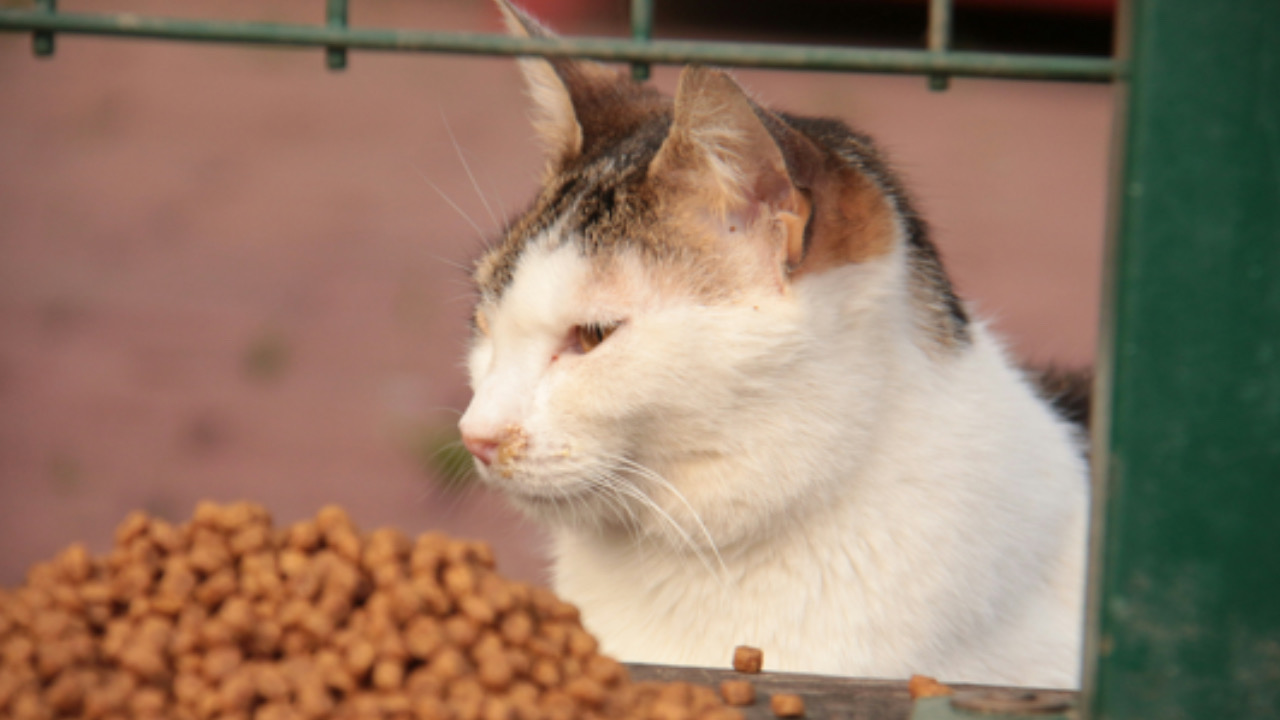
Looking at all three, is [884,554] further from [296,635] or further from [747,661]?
[296,635]

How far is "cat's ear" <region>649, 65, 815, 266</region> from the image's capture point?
1.37 meters

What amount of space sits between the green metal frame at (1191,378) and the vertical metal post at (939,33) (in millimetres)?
129

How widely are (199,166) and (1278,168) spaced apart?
4.56 metres

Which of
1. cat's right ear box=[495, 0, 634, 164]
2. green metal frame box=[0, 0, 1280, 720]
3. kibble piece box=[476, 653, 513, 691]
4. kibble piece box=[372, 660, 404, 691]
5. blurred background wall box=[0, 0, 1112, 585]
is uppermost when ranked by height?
blurred background wall box=[0, 0, 1112, 585]

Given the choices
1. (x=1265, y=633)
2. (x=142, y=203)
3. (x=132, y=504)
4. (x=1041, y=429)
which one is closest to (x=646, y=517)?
(x=1041, y=429)

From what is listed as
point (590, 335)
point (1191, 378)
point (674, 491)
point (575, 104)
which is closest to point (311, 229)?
point (575, 104)

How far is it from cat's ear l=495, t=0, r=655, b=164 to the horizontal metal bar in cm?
88

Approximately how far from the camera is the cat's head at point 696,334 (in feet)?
4.80

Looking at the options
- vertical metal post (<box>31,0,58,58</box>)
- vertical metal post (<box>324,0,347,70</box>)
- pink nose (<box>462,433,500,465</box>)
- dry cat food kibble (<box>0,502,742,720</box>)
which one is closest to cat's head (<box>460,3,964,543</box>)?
pink nose (<box>462,433,500,465</box>)

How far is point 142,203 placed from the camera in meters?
4.57

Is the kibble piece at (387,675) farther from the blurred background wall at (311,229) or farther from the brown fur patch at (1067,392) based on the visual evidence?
the blurred background wall at (311,229)

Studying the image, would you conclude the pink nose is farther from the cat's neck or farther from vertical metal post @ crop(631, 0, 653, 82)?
vertical metal post @ crop(631, 0, 653, 82)

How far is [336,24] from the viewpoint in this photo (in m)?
0.93

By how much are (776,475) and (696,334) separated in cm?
20
